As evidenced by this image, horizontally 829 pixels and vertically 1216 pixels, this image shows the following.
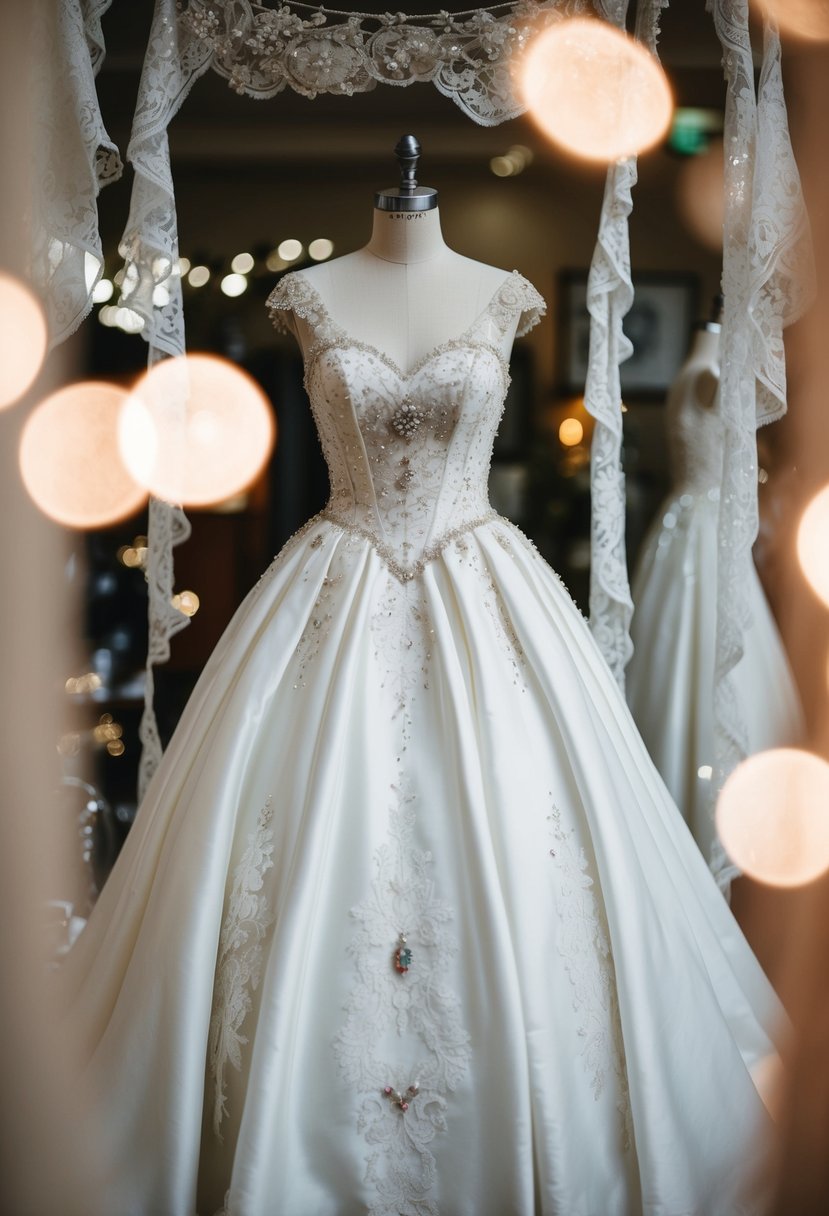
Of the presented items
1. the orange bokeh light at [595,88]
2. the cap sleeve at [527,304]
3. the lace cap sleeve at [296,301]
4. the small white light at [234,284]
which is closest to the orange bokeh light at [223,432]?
the small white light at [234,284]

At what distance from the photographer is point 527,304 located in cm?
174

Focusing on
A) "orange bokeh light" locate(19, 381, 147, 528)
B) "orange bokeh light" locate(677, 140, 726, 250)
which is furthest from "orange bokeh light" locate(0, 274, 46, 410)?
"orange bokeh light" locate(677, 140, 726, 250)

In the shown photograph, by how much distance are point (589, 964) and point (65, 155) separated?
1499 millimetres

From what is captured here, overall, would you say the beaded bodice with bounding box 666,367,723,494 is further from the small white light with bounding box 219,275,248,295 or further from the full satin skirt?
the small white light with bounding box 219,275,248,295

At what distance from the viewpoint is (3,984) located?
32.9 inches

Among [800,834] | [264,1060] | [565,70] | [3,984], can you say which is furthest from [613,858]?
[565,70]

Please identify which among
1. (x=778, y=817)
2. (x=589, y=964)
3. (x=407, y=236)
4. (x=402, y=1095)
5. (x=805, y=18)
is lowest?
(x=402, y=1095)

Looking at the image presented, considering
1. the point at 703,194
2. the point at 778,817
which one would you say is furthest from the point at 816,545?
the point at 703,194

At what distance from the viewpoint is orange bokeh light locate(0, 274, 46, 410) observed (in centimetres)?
97

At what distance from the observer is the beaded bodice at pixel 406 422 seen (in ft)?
5.35

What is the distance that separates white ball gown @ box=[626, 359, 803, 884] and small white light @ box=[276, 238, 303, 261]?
1.30m

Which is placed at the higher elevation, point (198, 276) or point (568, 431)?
point (198, 276)

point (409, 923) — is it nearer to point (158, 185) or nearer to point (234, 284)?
point (158, 185)

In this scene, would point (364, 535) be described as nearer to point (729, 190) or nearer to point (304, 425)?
point (729, 190)
